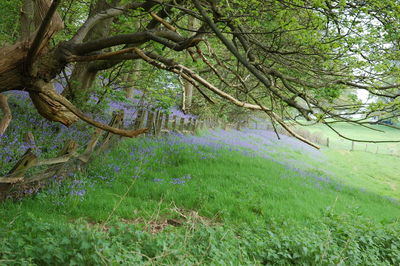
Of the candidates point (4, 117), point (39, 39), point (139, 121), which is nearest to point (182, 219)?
point (4, 117)

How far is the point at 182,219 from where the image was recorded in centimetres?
634

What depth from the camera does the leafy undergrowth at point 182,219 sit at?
3.60 metres

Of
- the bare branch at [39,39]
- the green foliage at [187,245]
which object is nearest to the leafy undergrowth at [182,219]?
the green foliage at [187,245]

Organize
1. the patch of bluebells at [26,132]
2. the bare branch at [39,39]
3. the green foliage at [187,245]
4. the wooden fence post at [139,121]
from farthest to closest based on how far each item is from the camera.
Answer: the wooden fence post at [139,121] → the patch of bluebells at [26,132] → the green foliage at [187,245] → the bare branch at [39,39]

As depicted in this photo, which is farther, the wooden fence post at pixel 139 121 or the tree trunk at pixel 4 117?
the wooden fence post at pixel 139 121

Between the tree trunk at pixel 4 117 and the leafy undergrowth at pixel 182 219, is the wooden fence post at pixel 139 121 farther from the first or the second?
the tree trunk at pixel 4 117

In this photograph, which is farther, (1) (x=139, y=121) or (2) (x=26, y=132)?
(1) (x=139, y=121)

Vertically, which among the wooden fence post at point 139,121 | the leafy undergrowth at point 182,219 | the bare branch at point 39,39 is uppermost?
the bare branch at point 39,39

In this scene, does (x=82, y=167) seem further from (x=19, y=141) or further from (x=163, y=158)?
(x=163, y=158)

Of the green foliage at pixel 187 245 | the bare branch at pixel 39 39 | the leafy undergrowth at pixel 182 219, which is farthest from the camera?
the leafy undergrowth at pixel 182 219

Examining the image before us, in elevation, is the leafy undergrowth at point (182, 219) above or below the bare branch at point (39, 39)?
below

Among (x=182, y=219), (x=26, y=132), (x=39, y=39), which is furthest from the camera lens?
(x=26, y=132)

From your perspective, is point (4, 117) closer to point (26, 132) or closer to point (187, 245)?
point (187, 245)

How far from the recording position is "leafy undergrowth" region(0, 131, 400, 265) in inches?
142
